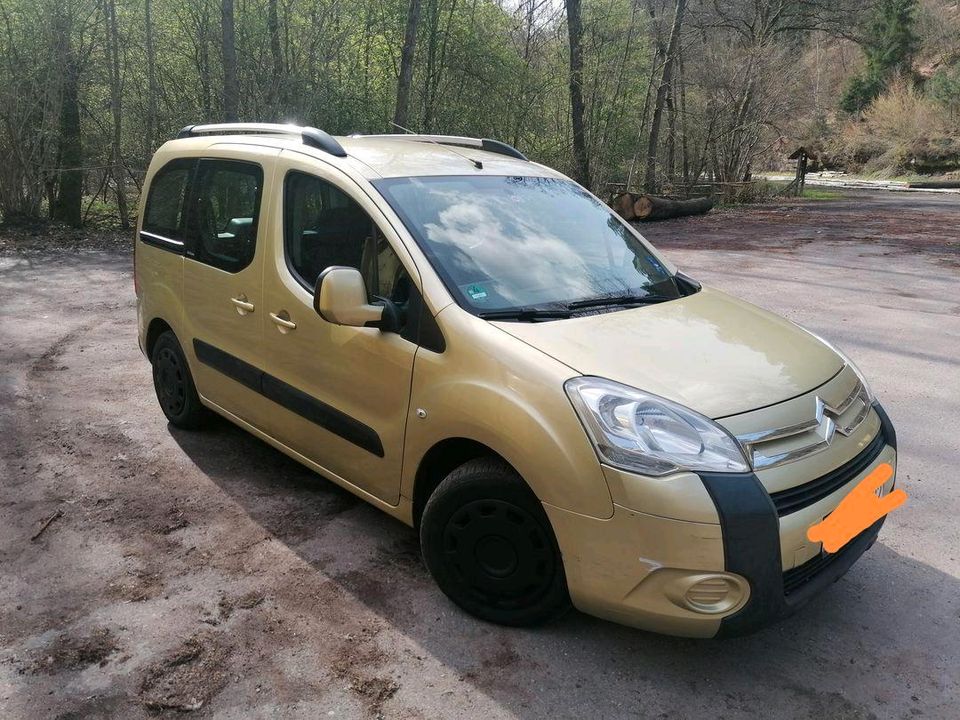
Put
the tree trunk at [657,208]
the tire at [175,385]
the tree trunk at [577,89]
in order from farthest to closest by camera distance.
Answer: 1. the tree trunk at [577,89]
2. the tree trunk at [657,208]
3. the tire at [175,385]

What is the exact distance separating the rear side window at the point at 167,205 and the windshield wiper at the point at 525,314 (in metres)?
2.27

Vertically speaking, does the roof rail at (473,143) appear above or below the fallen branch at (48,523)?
above

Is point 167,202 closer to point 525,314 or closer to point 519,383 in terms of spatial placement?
point 525,314

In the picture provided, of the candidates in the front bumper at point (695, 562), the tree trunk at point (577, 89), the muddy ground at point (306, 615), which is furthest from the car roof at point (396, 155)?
the tree trunk at point (577, 89)

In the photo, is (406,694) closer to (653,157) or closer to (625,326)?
(625,326)

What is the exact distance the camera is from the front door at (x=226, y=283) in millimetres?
3635

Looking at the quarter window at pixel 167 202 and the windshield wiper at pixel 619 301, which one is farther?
the quarter window at pixel 167 202

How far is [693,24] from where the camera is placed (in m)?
25.2

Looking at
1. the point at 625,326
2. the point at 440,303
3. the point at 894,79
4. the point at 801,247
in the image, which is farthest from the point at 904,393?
the point at 894,79

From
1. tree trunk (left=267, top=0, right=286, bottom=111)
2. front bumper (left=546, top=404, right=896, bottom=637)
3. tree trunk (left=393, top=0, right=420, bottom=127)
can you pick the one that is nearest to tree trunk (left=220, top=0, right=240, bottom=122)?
tree trunk (left=267, top=0, right=286, bottom=111)

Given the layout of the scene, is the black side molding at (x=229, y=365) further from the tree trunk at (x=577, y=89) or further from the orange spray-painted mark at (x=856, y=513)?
the tree trunk at (x=577, y=89)

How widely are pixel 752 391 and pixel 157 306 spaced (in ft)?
11.3

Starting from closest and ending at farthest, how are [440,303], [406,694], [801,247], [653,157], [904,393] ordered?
[406,694] → [440,303] → [904,393] → [801,247] → [653,157]

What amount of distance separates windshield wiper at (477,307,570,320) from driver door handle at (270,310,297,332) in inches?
40.2
